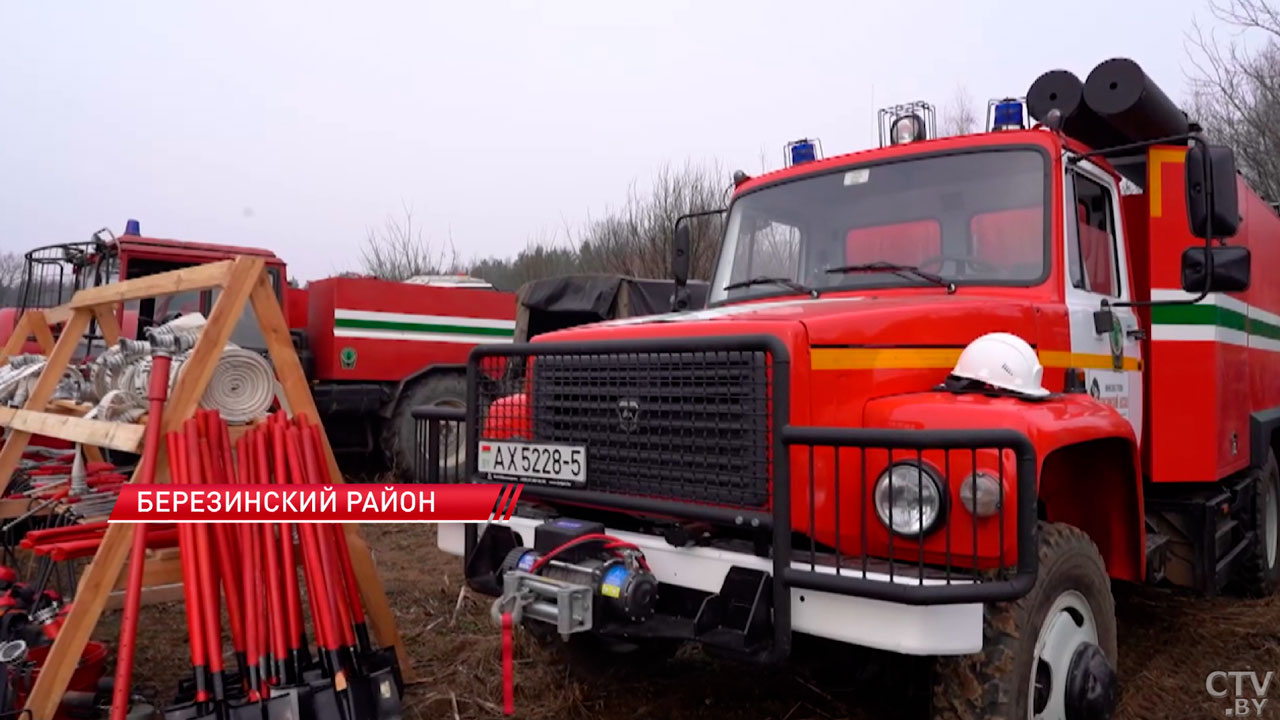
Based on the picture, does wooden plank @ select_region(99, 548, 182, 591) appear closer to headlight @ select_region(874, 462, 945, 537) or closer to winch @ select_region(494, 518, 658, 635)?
winch @ select_region(494, 518, 658, 635)

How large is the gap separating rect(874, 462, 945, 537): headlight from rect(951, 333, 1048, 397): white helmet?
0.59 m

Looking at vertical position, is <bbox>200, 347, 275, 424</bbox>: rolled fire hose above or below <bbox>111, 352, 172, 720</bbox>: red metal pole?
above

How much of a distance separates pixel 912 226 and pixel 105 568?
3.41 m

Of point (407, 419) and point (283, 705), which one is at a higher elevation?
point (407, 419)

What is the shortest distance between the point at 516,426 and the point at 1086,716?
2.16m

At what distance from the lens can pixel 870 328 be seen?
295cm

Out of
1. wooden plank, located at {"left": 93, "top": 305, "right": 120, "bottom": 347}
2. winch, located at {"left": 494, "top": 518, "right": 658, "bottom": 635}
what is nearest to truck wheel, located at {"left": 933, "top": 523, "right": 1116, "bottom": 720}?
winch, located at {"left": 494, "top": 518, "right": 658, "bottom": 635}

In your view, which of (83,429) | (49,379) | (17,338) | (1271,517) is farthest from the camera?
(17,338)

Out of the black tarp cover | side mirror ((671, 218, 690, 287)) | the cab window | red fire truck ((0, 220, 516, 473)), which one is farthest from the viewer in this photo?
the black tarp cover

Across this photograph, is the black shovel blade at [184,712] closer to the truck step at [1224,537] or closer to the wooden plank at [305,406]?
the wooden plank at [305,406]

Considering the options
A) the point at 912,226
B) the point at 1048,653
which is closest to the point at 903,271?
the point at 912,226

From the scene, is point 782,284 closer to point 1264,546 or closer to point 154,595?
point 154,595
